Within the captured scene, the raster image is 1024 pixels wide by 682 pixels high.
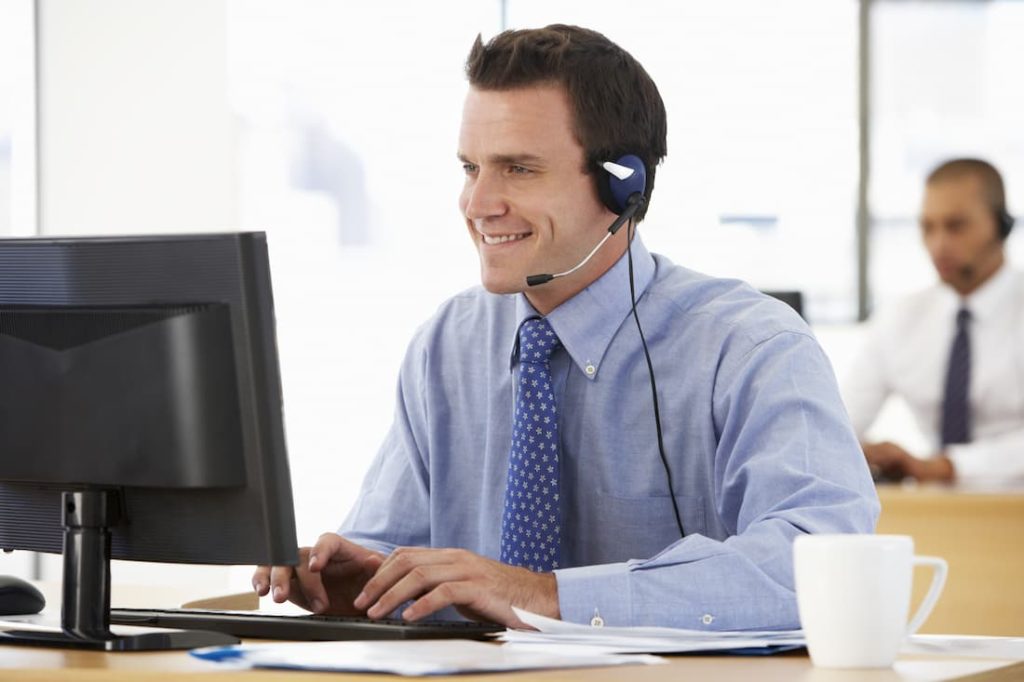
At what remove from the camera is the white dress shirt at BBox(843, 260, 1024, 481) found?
4.01 metres

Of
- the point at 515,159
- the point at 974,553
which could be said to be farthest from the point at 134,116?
the point at 515,159

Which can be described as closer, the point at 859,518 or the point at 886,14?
the point at 859,518

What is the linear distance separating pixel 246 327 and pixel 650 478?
2.21 feet

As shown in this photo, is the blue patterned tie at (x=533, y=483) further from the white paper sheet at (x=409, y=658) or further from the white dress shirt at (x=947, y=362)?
the white dress shirt at (x=947, y=362)

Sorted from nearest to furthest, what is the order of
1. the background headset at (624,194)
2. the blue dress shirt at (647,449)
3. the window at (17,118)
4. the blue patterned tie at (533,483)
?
the blue dress shirt at (647,449) < the blue patterned tie at (533,483) < the background headset at (624,194) < the window at (17,118)

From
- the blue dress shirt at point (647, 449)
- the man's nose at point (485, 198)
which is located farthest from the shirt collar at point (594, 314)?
the man's nose at point (485, 198)

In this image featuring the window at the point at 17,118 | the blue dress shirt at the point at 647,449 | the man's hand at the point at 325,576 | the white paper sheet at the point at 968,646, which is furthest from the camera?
the window at the point at 17,118

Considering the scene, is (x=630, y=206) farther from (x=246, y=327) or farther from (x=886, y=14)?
(x=886, y=14)

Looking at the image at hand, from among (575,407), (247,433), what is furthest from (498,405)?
(247,433)

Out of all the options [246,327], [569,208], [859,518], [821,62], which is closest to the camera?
[246,327]

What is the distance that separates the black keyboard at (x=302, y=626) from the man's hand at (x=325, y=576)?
10 centimetres

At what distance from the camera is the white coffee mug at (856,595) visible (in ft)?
3.95

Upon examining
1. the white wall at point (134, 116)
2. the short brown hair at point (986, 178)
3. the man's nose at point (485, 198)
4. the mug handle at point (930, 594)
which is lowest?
the mug handle at point (930, 594)

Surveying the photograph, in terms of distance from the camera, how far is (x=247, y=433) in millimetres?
1314
